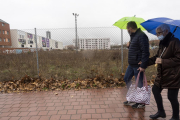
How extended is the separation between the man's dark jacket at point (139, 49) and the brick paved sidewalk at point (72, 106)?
109 cm

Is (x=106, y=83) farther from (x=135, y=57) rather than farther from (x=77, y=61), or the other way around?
(x=77, y=61)

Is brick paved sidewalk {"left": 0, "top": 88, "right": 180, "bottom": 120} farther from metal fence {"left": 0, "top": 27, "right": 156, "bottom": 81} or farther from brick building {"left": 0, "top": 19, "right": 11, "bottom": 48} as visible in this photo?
brick building {"left": 0, "top": 19, "right": 11, "bottom": 48}

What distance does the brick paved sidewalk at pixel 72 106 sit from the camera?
246 centimetres

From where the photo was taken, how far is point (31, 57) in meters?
6.48

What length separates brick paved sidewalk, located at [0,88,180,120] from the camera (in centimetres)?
246

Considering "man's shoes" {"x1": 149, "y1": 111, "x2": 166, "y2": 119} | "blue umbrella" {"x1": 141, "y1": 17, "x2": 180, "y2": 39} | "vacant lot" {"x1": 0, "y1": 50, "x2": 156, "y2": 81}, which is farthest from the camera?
"vacant lot" {"x1": 0, "y1": 50, "x2": 156, "y2": 81}

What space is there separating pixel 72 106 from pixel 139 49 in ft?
6.76

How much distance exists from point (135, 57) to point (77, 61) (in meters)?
3.98

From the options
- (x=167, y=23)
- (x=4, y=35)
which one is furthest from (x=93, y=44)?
(x=4, y=35)

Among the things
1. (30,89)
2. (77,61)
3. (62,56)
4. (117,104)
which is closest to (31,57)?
(62,56)

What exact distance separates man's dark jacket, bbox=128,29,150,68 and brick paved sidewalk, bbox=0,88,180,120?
1.09 metres

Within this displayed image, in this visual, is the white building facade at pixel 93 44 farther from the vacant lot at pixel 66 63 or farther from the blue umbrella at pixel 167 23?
the blue umbrella at pixel 167 23

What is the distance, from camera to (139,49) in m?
2.45

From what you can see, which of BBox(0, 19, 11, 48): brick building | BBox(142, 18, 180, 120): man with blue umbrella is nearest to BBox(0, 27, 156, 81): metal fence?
BBox(142, 18, 180, 120): man with blue umbrella
